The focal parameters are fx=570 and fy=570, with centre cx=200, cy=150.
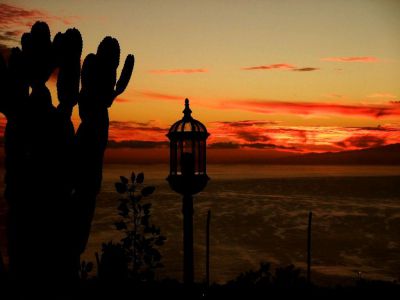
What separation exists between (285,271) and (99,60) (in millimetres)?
4272

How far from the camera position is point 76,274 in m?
6.16

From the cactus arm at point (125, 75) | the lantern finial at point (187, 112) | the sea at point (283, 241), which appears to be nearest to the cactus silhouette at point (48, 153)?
the cactus arm at point (125, 75)

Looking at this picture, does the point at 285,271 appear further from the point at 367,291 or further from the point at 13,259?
the point at 13,259

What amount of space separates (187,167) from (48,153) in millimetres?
2213

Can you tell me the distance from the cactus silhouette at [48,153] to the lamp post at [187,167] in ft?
5.41

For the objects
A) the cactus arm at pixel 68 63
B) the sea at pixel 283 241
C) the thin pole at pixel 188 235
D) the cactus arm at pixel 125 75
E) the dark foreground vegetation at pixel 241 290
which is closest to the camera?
the cactus arm at pixel 68 63

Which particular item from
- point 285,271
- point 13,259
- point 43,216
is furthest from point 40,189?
point 285,271

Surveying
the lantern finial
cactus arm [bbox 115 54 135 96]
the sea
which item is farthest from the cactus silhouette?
the sea

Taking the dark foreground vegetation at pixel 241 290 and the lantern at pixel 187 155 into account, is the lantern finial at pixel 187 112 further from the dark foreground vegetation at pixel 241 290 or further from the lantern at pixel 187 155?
the dark foreground vegetation at pixel 241 290

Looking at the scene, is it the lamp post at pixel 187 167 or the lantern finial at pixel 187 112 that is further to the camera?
the lantern finial at pixel 187 112

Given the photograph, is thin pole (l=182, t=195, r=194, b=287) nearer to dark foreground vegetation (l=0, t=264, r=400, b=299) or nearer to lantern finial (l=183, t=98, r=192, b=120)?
dark foreground vegetation (l=0, t=264, r=400, b=299)

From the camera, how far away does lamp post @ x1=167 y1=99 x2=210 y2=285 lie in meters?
7.61

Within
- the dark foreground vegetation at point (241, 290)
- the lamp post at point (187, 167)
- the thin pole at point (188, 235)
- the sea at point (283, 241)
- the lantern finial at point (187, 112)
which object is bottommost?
the sea at point (283, 241)

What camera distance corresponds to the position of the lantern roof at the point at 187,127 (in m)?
8.03
